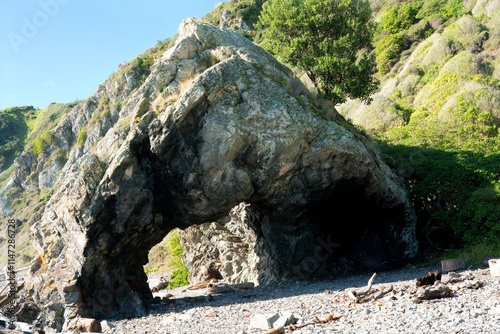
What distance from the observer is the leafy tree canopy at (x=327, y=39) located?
24.6m

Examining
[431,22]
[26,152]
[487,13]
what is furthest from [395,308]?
[26,152]

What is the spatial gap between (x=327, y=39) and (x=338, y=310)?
18.2 meters

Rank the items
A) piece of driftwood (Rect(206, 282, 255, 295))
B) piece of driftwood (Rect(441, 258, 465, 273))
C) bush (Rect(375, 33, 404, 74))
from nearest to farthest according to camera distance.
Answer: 1. piece of driftwood (Rect(441, 258, 465, 273))
2. piece of driftwood (Rect(206, 282, 255, 295))
3. bush (Rect(375, 33, 404, 74))

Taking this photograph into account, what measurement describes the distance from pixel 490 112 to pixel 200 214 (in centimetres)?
2080

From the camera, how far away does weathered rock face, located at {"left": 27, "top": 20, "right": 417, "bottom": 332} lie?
14.7 metres

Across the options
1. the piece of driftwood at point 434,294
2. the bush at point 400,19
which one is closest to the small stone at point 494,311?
the piece of driftwood at point 434,294

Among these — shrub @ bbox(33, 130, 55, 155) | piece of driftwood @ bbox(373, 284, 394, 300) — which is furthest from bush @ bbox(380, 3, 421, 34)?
shrub @ bbox(33, 130, 55, 155)

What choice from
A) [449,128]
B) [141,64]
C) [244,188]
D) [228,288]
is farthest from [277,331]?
[141,64]

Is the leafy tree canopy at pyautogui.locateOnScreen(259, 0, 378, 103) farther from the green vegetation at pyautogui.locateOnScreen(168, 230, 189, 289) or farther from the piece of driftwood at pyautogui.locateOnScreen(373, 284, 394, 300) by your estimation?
the piece of driftwood at pyautogui.locateOnScreen(373, 284, 394, 300)

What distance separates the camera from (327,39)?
2484cm

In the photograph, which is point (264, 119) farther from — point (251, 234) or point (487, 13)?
point (487, 13)

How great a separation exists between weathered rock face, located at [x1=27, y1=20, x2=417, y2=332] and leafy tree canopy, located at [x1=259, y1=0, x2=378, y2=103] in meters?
6.74

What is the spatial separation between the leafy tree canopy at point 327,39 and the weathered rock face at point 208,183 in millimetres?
6740

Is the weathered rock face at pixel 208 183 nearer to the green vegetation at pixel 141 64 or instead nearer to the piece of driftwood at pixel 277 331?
the piece of driftwood at pixel 277 331
